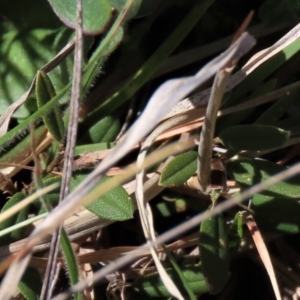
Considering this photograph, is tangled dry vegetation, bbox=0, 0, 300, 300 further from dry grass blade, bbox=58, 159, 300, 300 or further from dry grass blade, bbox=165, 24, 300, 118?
dry grass blade, bbox=58, 159, 300, 300

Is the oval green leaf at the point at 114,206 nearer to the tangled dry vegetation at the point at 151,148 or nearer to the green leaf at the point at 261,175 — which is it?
the tangled dry vegetation at the point at 151,148

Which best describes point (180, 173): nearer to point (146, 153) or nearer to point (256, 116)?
point (146, 153)

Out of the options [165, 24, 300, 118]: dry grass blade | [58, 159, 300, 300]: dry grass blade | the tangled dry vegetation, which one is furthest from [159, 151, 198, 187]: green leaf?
[58, 159, 300, 300]: dry grass blade

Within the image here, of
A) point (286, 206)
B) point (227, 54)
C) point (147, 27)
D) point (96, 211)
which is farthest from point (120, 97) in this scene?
point (227, 54)

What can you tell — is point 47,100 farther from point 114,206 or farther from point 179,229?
point 179,229

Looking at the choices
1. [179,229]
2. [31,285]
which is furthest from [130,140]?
[31,285]

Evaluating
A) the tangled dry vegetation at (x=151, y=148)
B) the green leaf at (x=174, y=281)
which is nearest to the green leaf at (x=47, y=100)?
the tangled dry vegetation at (x=151, y=148)

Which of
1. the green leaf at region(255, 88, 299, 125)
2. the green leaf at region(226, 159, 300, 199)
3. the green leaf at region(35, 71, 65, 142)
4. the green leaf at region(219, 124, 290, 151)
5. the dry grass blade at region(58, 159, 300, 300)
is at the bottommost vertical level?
the green leaf at region(226, 159, 300, 199)
